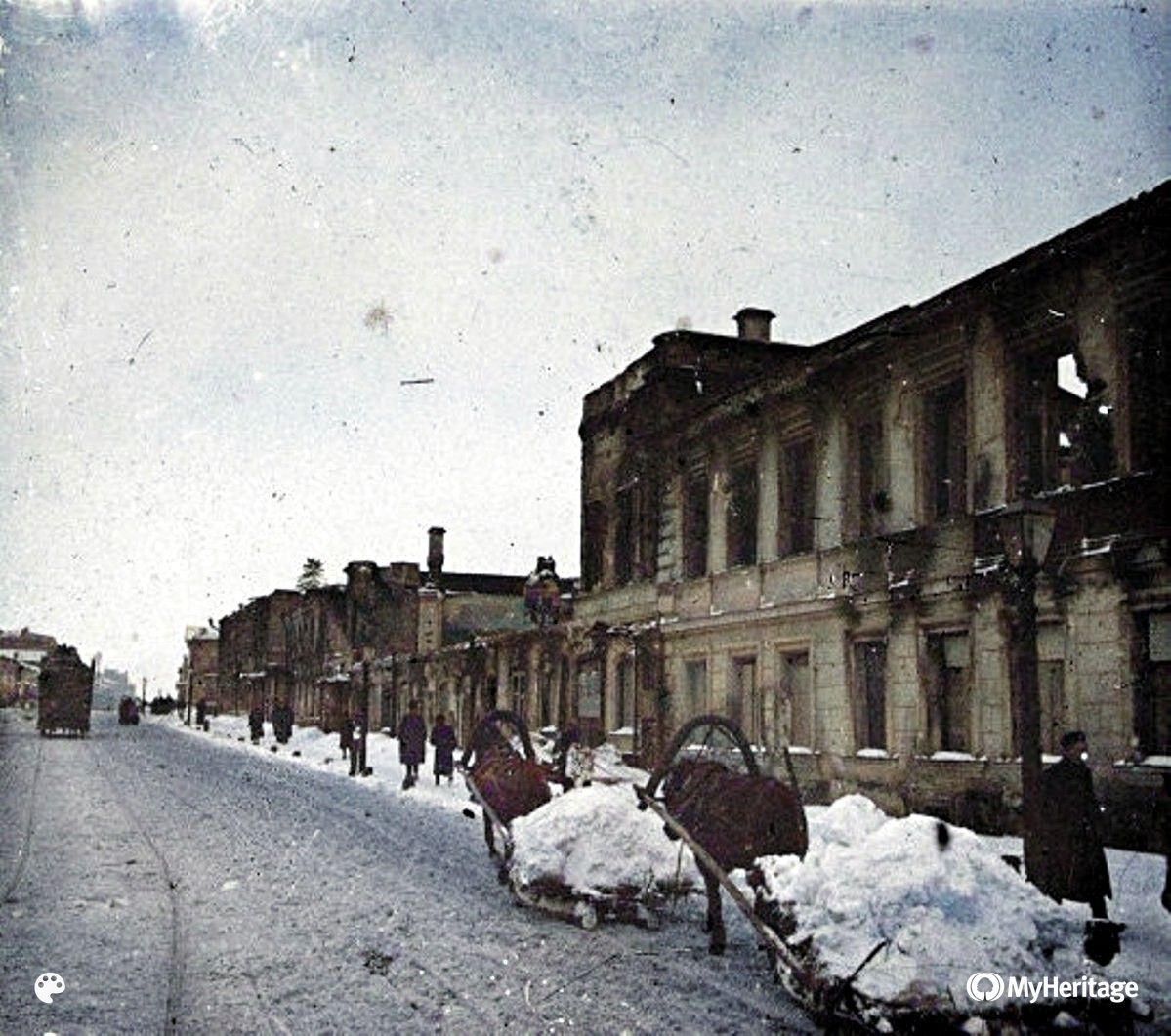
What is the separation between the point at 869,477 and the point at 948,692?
3.66 metres

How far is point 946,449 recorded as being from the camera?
15.7 m

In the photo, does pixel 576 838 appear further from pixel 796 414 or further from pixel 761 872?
pixel 796 414

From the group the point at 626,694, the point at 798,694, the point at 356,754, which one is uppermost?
the point at 798,694

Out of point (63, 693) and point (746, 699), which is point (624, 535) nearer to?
point (746, 699)

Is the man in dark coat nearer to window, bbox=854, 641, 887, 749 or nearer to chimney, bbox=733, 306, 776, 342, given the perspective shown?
window, bbox=854, 641, 887, 749

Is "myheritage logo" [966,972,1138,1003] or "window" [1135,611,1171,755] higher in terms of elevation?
"window" [1135,611,1171,755]

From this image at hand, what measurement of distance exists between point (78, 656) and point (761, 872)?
136 ft

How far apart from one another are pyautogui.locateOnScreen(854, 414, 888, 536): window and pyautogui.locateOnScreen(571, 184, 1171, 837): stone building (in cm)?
4

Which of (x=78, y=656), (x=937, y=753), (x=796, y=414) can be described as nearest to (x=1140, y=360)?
(x=937, y=753)

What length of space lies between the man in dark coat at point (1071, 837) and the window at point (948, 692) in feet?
22.8

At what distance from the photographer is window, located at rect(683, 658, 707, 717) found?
832 inches

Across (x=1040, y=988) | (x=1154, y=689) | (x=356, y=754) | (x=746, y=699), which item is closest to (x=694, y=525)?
(x=746, y=699)

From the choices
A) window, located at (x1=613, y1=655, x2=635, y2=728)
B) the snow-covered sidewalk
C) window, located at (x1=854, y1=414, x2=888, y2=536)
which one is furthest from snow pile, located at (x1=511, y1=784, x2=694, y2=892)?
window, located at (x1=613, y1=655, x2=635, y2=728)

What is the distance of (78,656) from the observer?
42.6 meters
